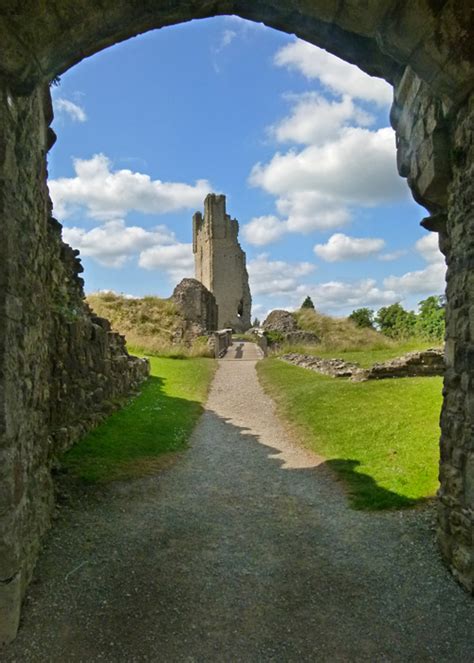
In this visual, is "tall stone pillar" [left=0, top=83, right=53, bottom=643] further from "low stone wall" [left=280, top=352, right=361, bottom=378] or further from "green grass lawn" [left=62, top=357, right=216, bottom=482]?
"low stone wall" [left=280, top=352, right=361, bottom=378]

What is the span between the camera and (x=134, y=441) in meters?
8.86

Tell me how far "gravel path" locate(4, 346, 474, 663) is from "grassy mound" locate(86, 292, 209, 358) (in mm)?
17855

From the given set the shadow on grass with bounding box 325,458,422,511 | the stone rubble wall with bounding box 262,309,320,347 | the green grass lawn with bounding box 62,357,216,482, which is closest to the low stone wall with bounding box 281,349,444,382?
the green grass lawn with bounding box 62,357,216,482

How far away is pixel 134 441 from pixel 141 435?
48 centimetres

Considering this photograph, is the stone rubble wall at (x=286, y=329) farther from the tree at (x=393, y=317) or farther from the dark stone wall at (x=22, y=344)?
the dark stone wall at (x=22, y=344)

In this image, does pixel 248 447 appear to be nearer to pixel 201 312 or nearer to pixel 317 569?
pixel 317 569

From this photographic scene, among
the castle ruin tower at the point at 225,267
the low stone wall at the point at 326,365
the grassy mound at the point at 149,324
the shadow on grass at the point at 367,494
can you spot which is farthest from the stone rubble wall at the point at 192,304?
the shadow on grass at the point at 367,494

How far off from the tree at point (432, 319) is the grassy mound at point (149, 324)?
12.1 m

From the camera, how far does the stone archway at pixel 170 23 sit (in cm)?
347

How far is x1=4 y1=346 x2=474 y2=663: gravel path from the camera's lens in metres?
3.34

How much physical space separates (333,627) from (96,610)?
1.78m

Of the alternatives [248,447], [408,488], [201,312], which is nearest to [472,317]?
[408,488]

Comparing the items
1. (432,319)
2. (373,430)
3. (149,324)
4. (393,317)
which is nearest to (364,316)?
(393,317)

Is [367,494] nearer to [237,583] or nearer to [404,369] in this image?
[237,583]
